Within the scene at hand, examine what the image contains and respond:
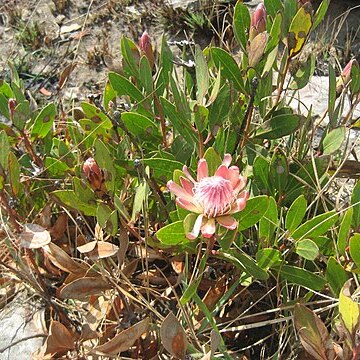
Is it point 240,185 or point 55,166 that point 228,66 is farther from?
point 55,166

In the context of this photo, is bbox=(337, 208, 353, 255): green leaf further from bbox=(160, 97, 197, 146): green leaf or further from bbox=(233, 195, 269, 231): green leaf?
bbox=(160, 97, 197, 146): green leaf

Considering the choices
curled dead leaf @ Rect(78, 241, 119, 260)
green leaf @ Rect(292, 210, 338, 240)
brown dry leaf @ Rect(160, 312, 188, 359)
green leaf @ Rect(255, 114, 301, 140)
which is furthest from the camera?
green leaf @ Rect(255, 114, 301, 140)

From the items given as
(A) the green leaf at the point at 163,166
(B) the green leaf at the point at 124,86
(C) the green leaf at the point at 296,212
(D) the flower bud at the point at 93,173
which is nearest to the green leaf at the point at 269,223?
(C) the green leaf at the point at 296,212

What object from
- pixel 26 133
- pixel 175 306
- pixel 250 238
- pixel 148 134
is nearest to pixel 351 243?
pixel 250 238

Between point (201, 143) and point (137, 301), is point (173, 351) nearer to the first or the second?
point (137, 301)

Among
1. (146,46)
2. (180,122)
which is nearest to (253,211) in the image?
(180,122)

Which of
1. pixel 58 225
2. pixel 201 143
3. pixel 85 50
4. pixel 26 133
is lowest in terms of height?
pixel 85 50

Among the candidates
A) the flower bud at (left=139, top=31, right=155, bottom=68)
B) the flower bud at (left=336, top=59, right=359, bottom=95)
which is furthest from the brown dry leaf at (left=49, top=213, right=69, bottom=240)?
the flower bud at (left=336, top=59, right=359, bottom=95)
